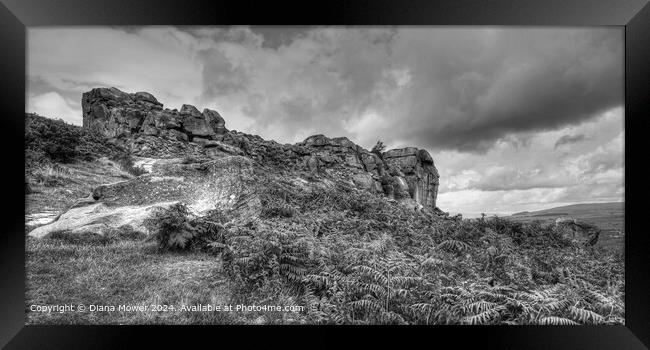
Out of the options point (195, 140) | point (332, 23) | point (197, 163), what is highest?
point (195, 140)

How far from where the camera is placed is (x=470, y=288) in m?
3.92

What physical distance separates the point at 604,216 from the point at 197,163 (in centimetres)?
1144

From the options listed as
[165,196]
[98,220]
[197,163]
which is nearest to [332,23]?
[165,196]

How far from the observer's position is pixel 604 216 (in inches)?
211

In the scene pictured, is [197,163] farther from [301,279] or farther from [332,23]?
[332,23]

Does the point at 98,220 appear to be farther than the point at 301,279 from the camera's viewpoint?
Yes

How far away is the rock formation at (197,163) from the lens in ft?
22.1

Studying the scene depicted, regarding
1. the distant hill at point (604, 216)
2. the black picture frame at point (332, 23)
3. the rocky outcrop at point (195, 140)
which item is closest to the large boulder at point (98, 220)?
the black picture frame at point (332, 23)

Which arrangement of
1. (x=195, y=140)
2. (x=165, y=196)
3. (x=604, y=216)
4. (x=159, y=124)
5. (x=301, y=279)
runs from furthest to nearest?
(x=195, y=140), (x=159, y=124), (x=165, y=196), (x=604, y=216), (x=301, y=279)

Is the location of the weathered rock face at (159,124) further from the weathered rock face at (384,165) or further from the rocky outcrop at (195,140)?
the weathered rock face at (384,165)

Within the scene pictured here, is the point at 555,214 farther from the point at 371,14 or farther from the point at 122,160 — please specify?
the point at 122,160

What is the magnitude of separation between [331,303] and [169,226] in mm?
3677

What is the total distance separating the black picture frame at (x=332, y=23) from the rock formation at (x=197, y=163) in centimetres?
210

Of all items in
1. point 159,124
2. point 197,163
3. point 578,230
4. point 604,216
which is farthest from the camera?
point 159,124
